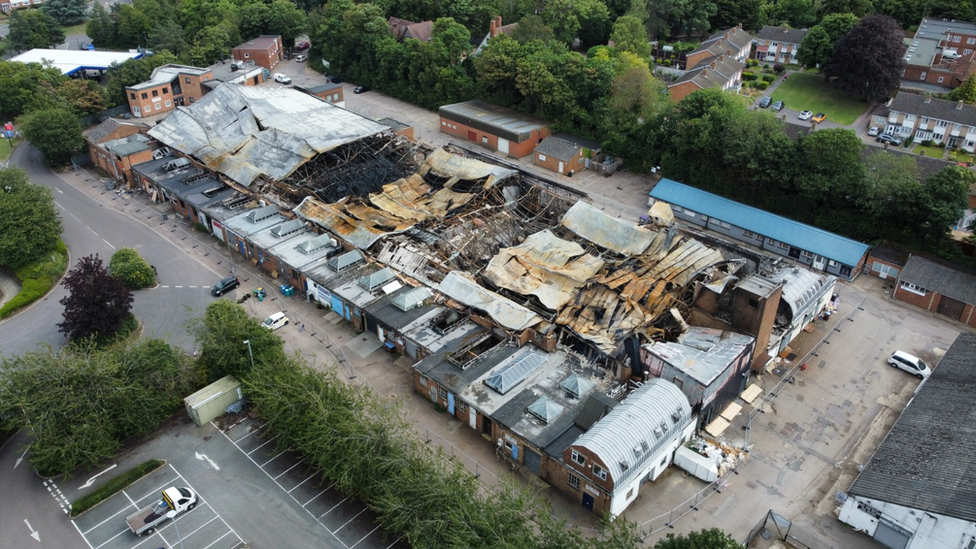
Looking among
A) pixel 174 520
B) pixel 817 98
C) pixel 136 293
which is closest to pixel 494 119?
pixel 817 98

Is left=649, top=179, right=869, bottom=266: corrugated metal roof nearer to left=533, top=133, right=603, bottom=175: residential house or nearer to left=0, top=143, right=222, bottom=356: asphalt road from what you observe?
left=533, top=133, right=603, bottom=175: residential house

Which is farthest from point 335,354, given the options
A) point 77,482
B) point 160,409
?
point 77,482

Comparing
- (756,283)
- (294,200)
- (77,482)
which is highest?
(756,283)

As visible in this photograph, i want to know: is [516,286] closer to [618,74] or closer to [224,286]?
[224,286]

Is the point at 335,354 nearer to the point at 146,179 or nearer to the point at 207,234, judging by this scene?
the point at 207,234

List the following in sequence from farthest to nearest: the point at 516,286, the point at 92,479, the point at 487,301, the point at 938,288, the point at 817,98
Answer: the point at 817,98 < the point at 938,288 < the point at 516,286 < the point at 487,301 < the point at 92,479

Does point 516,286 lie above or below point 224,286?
above

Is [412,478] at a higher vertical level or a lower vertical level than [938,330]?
higher
